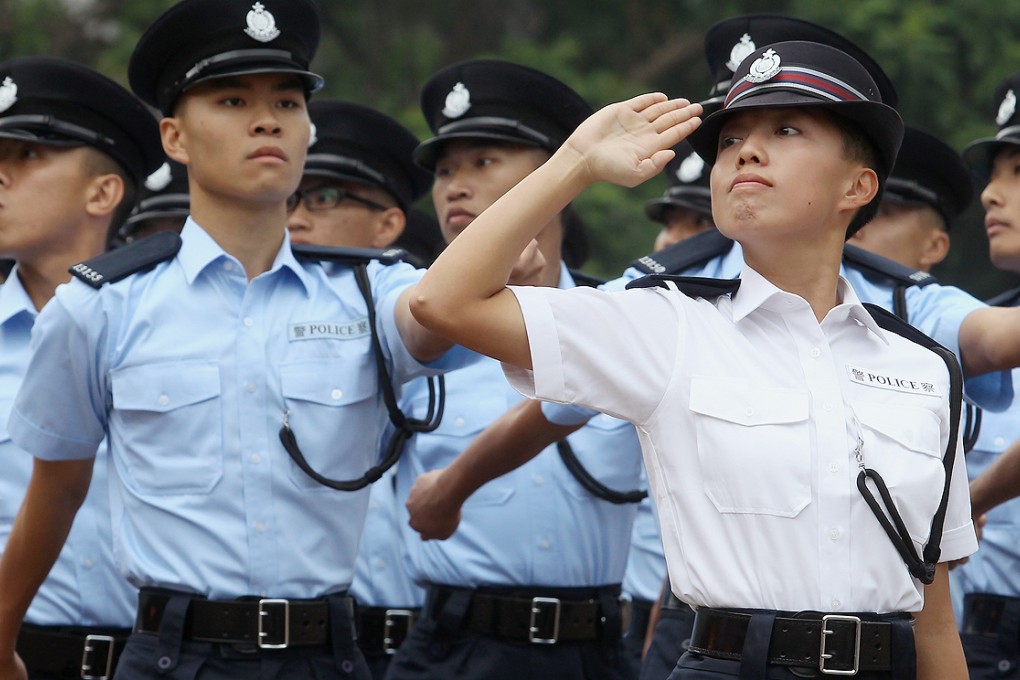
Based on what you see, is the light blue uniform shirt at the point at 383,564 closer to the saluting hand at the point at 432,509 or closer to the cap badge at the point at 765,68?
the saluting hand at the point at 432,509

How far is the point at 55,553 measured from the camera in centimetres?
446

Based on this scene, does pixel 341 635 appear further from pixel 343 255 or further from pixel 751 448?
pixel 751 448

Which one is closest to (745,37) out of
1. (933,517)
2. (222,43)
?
(222,43)

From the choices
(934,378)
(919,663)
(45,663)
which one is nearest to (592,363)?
(934,378)

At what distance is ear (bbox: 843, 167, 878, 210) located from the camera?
3719 millimetres

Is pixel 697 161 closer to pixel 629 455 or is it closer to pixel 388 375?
pixel 629 455

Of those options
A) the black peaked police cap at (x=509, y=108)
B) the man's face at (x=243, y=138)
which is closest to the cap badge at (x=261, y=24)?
the man's face at (x=243, y=138)

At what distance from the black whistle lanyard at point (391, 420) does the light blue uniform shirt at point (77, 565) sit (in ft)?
3.77

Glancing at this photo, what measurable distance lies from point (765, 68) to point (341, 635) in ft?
5.93

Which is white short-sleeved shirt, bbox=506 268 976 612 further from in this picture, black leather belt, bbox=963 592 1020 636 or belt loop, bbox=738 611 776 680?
black leather belt, bbox=963 592 1020 636

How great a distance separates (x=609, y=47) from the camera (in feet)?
53.0

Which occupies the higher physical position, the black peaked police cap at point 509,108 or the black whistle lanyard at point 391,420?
the black peaked police cap at point 509,108

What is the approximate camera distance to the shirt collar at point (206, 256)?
→ 14.4 feet

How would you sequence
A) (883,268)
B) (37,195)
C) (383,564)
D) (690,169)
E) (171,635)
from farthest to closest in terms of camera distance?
(690,169), (383,564), (37,195), (883,268), (171,635)
